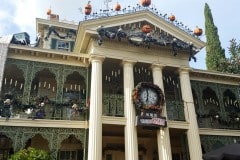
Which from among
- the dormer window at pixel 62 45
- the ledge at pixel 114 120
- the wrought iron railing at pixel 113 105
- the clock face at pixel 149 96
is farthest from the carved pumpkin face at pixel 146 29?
the dormer window at pixel 62 45

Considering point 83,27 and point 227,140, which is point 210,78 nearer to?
point 227,140

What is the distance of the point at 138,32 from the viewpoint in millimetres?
16547

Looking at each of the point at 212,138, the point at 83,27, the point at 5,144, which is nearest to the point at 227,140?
the point at 212,138

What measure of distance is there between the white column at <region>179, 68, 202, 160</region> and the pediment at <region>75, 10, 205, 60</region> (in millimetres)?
1798

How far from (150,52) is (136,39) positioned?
4.49 ft

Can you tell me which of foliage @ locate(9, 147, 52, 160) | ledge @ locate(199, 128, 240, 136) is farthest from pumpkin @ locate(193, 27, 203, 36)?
foliage @ locate(9, 147, 52, 160)

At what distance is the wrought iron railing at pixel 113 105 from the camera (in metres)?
15.1

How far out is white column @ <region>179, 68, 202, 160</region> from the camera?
15431 millimetres

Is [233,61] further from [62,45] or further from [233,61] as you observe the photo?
[62,45]

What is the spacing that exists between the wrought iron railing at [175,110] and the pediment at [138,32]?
11.4 feet

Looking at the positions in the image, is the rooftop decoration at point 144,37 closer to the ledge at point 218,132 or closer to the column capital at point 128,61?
the column capital at point 128,61

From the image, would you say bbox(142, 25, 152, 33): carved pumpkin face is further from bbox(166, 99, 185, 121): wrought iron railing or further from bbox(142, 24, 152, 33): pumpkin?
bbox(166, 99, 185, 121): wrought iron railing

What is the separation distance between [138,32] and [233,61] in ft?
56.8

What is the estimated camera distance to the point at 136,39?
Answer: 16016 millimetres
